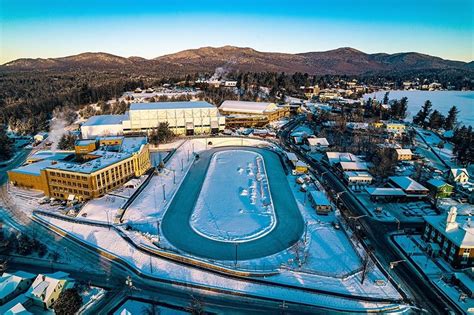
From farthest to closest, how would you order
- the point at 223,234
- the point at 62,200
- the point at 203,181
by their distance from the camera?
the point at 203,181, the point at 62,200, the point at 223,234

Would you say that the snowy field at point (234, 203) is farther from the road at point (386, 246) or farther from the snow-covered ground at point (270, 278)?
the road at point (386, 246)

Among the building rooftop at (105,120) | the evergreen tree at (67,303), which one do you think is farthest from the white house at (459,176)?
the building rooftop at (105,120)

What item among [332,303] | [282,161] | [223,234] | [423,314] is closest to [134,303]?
[223,234]

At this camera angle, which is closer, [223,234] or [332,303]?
[332,303]

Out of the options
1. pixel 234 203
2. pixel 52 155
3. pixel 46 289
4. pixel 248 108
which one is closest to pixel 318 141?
pixel 248 108

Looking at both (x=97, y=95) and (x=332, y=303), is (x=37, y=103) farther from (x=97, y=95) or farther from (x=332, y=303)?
Result: (x=332, y=303)

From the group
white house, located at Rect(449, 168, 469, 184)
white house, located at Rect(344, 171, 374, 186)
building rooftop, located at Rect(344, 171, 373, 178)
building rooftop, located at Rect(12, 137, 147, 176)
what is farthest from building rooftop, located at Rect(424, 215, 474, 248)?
building rooftop, located at Rect(12, 137, 147, 176)

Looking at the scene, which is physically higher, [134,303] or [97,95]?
[97,95]

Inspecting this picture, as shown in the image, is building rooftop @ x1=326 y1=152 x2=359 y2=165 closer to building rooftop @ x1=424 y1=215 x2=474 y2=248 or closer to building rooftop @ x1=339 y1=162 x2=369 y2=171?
building rooftop @ x1=339 y1=162 x2=369 y2=171
